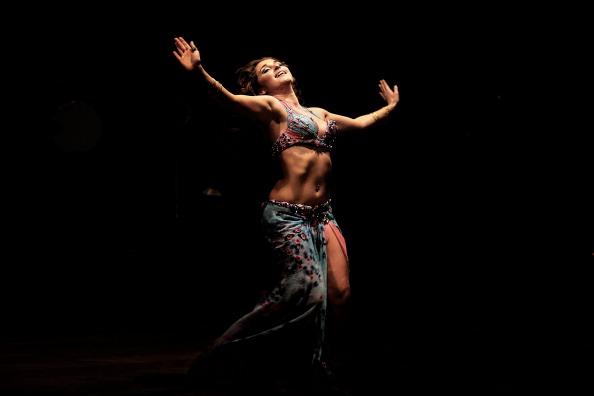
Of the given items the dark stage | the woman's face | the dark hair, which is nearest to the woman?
the woman's face

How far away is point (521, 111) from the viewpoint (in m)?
4.65

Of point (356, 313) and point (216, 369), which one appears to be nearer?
point (216, 369)

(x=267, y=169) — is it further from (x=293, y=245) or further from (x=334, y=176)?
(x=293, y=245)

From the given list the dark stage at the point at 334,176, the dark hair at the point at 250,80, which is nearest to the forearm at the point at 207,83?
the dark hair at the point at 250,80

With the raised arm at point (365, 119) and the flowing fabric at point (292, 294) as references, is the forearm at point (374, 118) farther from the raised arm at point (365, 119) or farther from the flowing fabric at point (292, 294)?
the flowing fabric at point (292, 294)

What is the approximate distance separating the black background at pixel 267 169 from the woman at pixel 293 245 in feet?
5.97

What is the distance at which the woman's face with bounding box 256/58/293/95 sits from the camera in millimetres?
2892

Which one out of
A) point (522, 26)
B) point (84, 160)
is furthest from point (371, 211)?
point (84, 160)

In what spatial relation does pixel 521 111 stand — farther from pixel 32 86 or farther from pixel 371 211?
pixel 32 86

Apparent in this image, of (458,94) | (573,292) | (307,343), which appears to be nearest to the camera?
(307,343)

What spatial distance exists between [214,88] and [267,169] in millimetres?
2179

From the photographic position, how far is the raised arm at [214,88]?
256 cm

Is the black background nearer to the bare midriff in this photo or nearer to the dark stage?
the dark stage

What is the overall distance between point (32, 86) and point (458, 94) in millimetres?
2820
